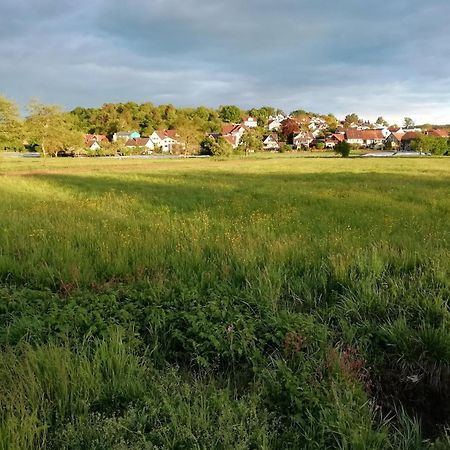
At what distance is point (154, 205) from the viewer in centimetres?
1507

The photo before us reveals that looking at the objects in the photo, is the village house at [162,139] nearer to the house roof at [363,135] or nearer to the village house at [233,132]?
the village house at [233,132]

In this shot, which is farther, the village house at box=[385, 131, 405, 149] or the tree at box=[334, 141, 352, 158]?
the village house at box=[385, 131, 405, 149]

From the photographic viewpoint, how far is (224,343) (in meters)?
4.07

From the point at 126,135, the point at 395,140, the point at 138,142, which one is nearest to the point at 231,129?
the point at 138,142

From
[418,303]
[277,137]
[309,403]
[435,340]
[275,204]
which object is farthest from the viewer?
[277,137]

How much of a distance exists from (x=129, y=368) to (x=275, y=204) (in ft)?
38.1

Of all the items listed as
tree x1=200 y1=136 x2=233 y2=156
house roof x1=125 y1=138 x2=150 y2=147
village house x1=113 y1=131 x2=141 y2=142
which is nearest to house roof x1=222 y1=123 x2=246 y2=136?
house roof x1=125 y1=138 x2=150 y2=147

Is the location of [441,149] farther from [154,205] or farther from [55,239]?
[55,239]

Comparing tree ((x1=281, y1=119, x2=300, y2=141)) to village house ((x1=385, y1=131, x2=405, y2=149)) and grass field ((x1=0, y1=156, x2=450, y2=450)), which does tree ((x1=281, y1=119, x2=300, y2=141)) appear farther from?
grass field ((x1=0, y1=156, x2=450, y2=450))

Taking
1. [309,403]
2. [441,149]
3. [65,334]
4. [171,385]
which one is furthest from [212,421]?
[441,149]

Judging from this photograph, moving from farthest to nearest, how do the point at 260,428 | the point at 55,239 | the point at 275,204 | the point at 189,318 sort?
the point at 275,204, the point at 55,239, the point at 189,318, the point at 260,428

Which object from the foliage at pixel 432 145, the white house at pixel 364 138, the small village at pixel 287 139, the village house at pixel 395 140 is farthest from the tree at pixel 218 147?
the village house at pixel 395 140

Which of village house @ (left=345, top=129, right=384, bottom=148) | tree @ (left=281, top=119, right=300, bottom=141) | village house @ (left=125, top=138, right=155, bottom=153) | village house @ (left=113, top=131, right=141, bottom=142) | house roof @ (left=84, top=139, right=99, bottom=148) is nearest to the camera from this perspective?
house roof @ (left=84, top=139, right=99, bottom=148)

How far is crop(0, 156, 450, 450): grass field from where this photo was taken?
9.61 ft
